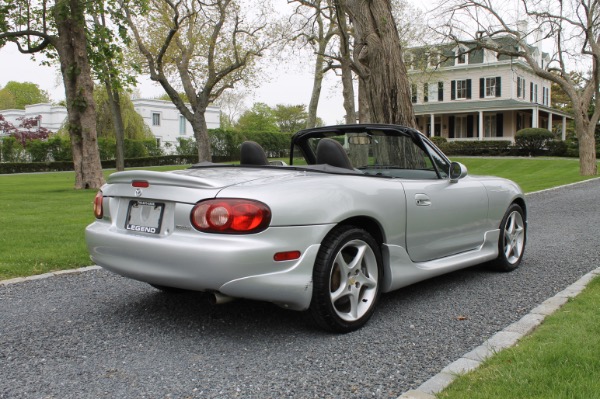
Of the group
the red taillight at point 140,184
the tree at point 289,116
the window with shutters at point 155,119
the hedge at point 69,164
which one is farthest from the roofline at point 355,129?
the tree at point 289,116

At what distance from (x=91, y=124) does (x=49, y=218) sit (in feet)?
26.6

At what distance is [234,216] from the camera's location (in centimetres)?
340

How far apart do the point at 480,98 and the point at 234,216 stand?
146 feet

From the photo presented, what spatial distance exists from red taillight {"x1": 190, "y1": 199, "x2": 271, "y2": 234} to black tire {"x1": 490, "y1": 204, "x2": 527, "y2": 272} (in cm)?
323

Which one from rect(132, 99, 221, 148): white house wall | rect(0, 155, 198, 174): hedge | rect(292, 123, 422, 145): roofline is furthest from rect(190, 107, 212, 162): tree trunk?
rect(132, 99, 221, 148): white house wall

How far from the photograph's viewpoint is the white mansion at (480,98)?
4297 cm

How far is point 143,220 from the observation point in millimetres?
3809

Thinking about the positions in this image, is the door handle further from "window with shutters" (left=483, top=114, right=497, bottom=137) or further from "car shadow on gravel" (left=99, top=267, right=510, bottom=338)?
"window with shutters" (left=483, top=114, right=497, bottom=137)

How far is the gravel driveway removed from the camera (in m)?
3.02

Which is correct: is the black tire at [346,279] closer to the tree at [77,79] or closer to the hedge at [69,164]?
the tree at [77,79]

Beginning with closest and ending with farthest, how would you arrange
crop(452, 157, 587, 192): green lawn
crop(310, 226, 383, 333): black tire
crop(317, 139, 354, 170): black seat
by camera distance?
crop(310, 226, 383, 333): black tire → crop(317, 139, 354, 170): black seat → crop(452, 157, 587, 192): green lawn

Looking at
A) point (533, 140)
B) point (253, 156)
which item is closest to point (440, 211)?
point (253, 156)

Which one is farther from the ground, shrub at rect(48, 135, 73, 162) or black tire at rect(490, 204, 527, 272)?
shrub at rect(48, 135, 73, 162)

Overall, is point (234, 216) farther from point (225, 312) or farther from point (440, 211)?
point (440, 211)
